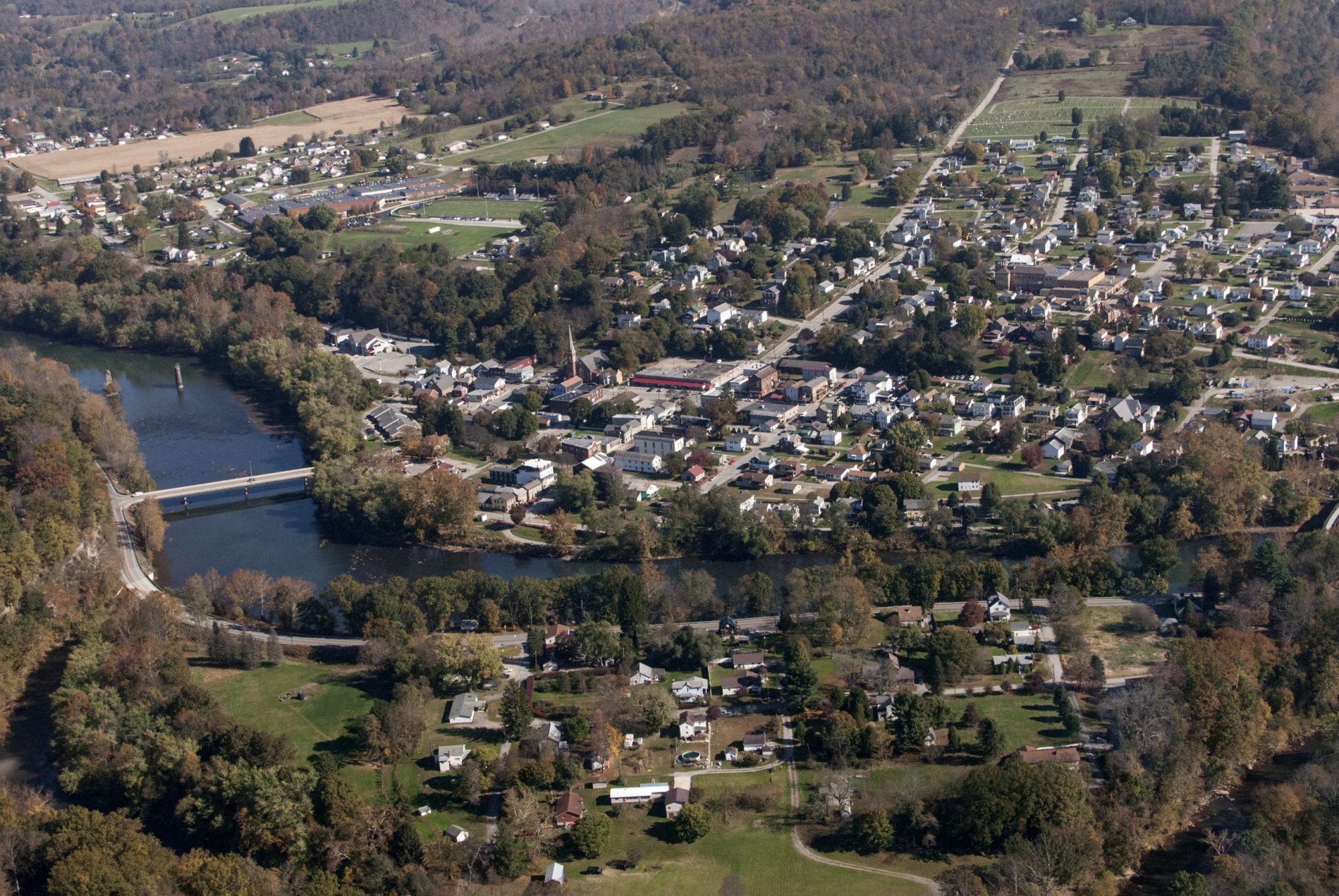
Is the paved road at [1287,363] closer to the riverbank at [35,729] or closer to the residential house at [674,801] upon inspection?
the residential house at [674,801]

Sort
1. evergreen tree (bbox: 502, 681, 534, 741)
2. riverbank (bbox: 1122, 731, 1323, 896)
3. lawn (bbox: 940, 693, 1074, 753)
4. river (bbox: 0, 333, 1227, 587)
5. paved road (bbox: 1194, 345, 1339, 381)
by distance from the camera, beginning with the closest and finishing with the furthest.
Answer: riverbank (bbox: 1122, 731, 1323, 896) → lawn (bbox: 940, 693, 1074, 753) → evergreen tree (bbox: 502, 681, 534, 741) → river (bbox: 0, 333, 1227, 587) → paved road (bbox: 1194, 345, 1339, 381)

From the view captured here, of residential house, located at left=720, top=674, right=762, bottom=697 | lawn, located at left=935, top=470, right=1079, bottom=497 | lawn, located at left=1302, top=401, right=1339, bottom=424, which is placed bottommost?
lawn, located at left=1302, top=401, right=1339, bottom=424

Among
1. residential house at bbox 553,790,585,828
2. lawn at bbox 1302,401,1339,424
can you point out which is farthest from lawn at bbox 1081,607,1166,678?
lawn at bbox 1302,401,1339,424

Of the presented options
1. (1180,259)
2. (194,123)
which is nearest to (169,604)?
(1180,259)

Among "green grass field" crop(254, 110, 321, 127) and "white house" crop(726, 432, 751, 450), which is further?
"green grass field" crop(254, 110, 321, 127)

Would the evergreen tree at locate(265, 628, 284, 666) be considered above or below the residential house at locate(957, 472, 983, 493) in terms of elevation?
above

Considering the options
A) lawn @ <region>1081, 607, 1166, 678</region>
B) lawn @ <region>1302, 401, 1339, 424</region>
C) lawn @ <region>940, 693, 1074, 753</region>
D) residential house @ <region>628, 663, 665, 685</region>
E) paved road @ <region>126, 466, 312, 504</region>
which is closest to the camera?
lawn @ <region>940, 693, 1074, 753</region>

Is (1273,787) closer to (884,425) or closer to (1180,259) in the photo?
(884,425)

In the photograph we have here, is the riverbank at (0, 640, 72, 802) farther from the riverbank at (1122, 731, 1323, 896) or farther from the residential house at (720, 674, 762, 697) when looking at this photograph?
the riverbank at (1122, 731, 1323, 896)

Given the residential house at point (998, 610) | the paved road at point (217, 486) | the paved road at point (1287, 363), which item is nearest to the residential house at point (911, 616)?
the residential house at point (998, 610)
